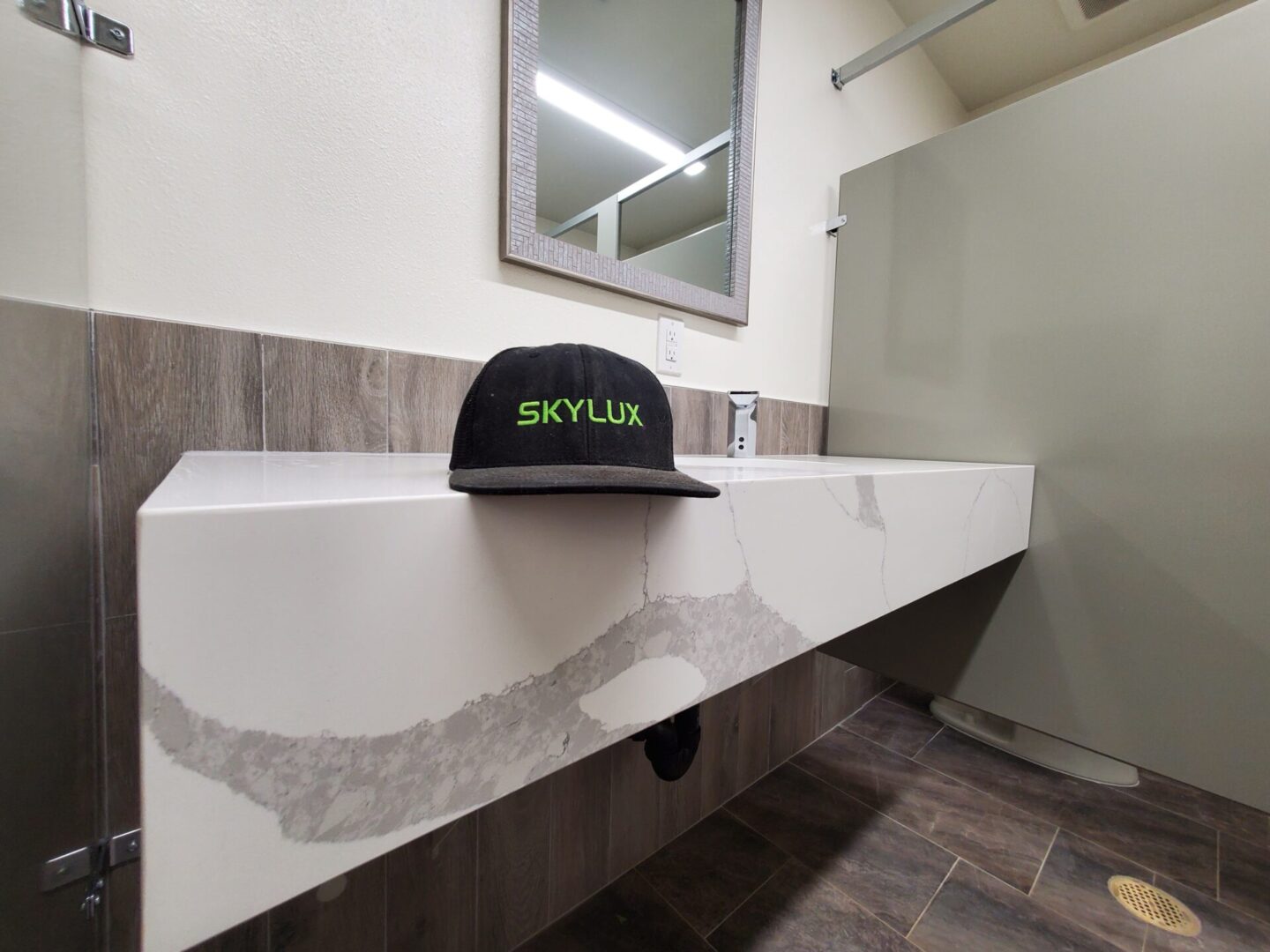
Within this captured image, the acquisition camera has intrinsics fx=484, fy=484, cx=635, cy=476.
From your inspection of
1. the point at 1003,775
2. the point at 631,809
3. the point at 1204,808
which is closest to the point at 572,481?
the point at 631,809

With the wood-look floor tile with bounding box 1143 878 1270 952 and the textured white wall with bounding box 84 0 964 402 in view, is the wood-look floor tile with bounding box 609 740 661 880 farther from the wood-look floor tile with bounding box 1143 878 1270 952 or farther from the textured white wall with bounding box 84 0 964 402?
the wood-look floor tile with bounding box 1143 878 1270 952

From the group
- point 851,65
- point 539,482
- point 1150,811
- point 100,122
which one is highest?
point 851,65

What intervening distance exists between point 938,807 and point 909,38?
6.65ft

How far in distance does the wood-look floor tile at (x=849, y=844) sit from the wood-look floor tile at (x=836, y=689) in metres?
0.27

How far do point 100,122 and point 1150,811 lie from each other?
2.55 m

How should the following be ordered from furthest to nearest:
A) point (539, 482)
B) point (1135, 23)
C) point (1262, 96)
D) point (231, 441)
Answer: point (1135, 23), point (1262, 96), point (231, 441), point (539, 482)

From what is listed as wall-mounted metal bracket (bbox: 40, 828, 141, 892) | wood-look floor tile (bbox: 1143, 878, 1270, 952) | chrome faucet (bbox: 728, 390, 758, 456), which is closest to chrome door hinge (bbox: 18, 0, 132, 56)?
wall-mounted metal bracket (bbox: 40, 828, 141, 892)

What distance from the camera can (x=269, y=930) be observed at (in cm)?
68

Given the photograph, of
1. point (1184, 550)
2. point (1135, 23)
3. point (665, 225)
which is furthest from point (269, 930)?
point (1135, 23)

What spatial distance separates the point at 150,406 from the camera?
552 millimetres

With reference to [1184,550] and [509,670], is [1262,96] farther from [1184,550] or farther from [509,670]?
[509,670]

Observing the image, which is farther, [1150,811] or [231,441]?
[1150,811]

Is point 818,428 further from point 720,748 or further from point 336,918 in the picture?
point 336,918

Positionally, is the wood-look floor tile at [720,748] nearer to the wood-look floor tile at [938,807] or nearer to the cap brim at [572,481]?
the wood-look floor tile at [938,807]
